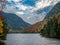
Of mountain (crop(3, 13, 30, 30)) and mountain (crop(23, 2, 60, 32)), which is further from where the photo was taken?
mountain (crop(23, 2, 60, 32))

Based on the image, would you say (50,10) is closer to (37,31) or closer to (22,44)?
(37,31)

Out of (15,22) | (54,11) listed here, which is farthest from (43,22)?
(15,22)

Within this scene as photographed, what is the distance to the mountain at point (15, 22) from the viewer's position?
20688 millimetres

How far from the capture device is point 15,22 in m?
21.0

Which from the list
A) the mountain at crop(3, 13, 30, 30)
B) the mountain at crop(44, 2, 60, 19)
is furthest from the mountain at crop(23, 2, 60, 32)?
the mountain at crop(3, 13, 30, 30)

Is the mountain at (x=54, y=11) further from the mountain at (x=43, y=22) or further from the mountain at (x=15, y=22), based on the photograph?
the mountain at (x=15, y=22)

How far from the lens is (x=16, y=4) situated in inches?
811

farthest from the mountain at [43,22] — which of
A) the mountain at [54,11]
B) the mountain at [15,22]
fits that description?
the mountain at [15,22]

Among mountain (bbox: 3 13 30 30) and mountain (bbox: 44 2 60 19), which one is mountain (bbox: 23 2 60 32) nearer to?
mountain (bbox: 44 2 60 19)

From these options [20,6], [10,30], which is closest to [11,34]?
[10,30]

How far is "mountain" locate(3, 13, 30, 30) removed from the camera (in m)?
20.7

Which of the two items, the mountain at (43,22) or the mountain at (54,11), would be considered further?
the mountain at (54,11)

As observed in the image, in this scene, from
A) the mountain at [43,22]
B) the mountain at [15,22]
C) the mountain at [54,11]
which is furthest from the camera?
the mountain at [54,11]

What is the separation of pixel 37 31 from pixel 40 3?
1.90 meters
